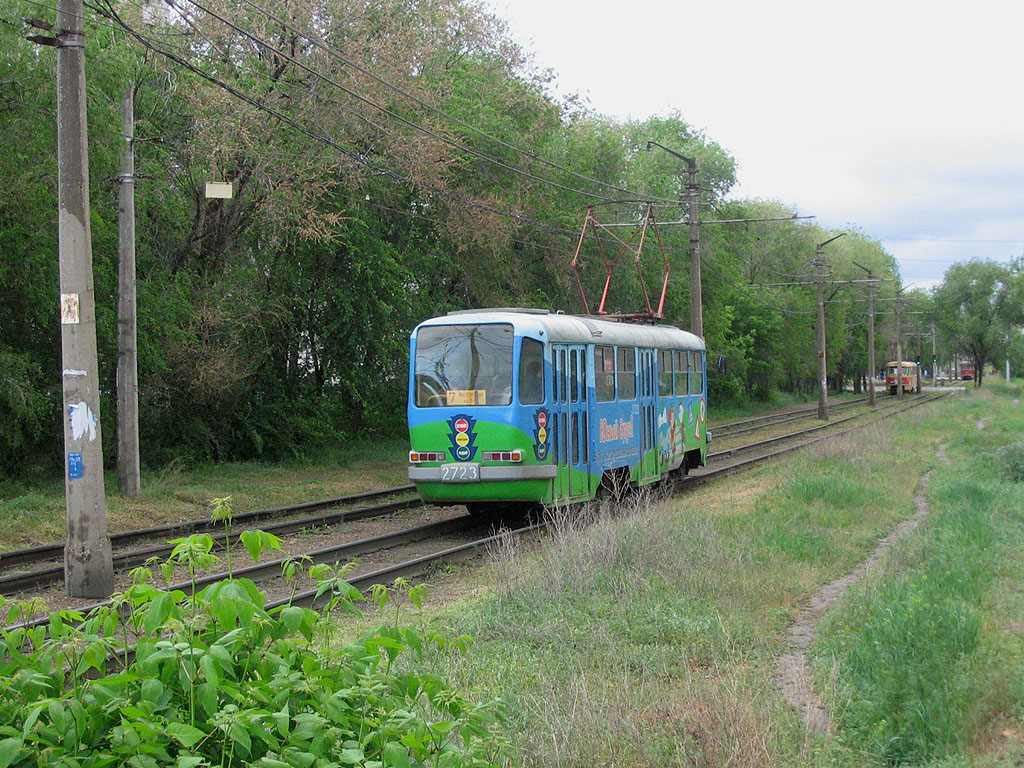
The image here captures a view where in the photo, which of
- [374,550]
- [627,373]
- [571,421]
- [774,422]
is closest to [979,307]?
[774,422]

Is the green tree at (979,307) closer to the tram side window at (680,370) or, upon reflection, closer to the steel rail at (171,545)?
the tram side window at (680,370)

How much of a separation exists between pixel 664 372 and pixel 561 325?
5354 millimetres

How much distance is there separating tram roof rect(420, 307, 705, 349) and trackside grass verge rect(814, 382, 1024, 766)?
17.6 ft

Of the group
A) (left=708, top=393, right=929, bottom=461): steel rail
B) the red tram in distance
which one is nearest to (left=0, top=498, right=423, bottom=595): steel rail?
(left=708, top=393, right=929, bottom=461): steel rail

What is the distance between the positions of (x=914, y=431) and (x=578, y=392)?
23805mm

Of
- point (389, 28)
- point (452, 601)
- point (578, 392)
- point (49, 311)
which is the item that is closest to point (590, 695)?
point (452, 601)

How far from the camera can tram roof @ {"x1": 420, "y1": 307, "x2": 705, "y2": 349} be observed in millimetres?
13586

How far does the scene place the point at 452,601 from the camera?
996 centimetres

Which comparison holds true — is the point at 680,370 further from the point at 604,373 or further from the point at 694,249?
the point at 694,249

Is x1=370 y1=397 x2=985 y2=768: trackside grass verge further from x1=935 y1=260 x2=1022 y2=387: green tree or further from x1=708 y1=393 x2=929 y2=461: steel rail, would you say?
x1=935 y1=260 x2=1022 y2=387: green tree

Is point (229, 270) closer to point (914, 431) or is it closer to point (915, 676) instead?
point (915, 676)

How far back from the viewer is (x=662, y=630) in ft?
24.5

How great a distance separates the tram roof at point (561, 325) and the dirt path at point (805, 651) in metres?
5.02

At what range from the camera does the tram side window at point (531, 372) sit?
13.4 meters
